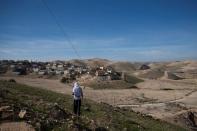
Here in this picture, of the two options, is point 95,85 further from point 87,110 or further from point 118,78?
point 87,110

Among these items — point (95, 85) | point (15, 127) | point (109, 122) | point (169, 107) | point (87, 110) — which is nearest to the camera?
point (15, 127)

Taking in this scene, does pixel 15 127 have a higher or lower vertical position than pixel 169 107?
higher

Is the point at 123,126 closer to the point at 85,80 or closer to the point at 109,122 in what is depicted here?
the point at 109,122

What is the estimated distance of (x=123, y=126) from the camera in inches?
548

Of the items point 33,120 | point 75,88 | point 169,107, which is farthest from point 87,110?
point 169,107

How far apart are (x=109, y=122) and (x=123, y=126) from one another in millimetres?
562

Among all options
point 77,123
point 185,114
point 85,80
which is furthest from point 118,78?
point 77,123

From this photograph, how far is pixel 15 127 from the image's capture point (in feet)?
32.6

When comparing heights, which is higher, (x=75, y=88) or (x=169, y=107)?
(x=75, y=88)

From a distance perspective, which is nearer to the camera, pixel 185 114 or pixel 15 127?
pixel 15 127

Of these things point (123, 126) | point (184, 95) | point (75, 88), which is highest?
point (75, 88)

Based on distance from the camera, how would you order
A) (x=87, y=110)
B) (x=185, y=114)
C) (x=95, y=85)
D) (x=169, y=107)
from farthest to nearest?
(x=95, y=85)
(x=169, y=107)
(x=185, y=114)
(x=87, y=110)

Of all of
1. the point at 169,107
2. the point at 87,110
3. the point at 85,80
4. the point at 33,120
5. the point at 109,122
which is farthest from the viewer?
the point at 85,80

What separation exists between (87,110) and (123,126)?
3674 millimetres
